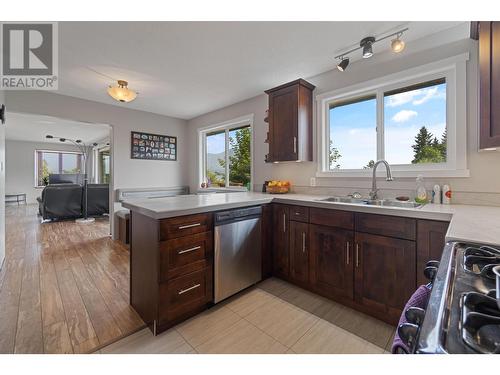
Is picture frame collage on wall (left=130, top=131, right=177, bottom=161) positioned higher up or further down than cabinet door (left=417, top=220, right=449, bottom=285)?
higher up

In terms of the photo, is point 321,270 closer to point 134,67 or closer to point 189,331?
point 189,331

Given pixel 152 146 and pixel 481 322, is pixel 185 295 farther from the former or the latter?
pixel 152 146

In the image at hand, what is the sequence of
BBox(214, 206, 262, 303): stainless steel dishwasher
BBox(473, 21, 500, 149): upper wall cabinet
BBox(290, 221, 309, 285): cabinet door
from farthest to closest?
BBox(290, 221, 309, 285): cabinet door, BBox(214, 206, 262, 303): stainless steel dishwasher, BBox(473, 21, 500, 149): upper wall cabinet

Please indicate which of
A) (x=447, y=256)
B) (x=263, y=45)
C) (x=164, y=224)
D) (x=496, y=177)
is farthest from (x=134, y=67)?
(x=496, y=177)

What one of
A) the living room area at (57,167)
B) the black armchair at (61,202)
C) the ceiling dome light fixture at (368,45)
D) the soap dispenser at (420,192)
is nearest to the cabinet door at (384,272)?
the soap dispenser at (420,192)

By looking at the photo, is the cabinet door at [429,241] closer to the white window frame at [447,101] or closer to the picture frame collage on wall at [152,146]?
the white window frame at [447,101]

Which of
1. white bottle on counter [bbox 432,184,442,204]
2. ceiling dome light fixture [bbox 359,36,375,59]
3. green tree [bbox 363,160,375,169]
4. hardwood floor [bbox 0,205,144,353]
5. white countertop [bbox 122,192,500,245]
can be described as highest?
ceiling dome light fixture [bbox 359,36,375,59]

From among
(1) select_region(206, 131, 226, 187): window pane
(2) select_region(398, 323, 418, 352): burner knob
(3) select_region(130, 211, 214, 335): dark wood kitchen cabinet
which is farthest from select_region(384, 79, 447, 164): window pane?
(1) select_region(206, 131, 226, 187): window pane

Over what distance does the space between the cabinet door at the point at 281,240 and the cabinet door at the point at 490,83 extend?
150cm

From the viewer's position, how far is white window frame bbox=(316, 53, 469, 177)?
1.82 m

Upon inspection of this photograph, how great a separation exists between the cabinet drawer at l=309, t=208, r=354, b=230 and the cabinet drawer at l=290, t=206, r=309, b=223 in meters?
0.04

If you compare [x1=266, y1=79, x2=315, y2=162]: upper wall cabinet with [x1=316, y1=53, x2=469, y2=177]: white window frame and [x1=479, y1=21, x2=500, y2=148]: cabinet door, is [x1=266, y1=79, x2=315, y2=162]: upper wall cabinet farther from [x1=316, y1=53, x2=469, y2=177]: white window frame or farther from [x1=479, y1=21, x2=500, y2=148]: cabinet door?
[x1=479, y1=21, x2=500, y2=148]: cabinet door

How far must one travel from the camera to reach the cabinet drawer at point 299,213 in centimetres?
208
